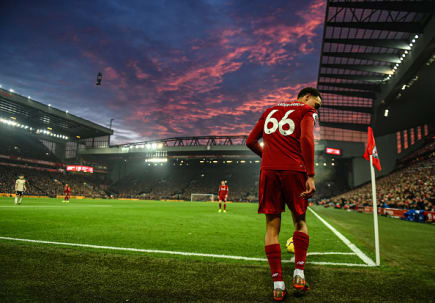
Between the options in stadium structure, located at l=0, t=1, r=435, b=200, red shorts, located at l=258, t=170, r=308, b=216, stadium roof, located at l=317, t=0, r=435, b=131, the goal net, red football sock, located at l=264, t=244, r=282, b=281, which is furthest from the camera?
the goal net

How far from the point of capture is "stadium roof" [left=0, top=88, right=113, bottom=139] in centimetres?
3944

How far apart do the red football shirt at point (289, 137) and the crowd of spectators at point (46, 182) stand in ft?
143

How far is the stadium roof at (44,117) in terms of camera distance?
39438 millimetres

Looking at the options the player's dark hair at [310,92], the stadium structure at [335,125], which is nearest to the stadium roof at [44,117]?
the stadium structure at [335,125]

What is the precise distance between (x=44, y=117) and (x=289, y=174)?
5378 centimetres

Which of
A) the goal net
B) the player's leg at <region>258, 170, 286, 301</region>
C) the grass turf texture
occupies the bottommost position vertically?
the goal net

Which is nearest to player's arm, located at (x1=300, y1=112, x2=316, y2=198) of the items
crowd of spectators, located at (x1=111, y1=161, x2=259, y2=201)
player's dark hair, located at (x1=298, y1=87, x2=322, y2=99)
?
player's dark hair, located at (x1=298, y1=87, x2=322, y2=99)

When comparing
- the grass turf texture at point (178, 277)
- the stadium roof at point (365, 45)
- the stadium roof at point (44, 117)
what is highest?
the stadium roof at point (365, 45)

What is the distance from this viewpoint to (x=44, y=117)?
46.5 metres

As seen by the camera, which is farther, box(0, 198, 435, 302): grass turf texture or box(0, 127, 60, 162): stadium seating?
box(0, 127, 60, 162): stadium seating

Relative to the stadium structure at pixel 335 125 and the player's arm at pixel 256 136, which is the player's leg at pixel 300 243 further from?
the stadium structure at pixel 335 125

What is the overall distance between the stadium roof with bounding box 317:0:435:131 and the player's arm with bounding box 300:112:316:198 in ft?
70.2

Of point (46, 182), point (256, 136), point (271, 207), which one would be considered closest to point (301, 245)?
point (271, 207)

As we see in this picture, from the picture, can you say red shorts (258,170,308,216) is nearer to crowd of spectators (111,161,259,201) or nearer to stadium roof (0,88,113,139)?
stadium roof (0,88,113,139)
